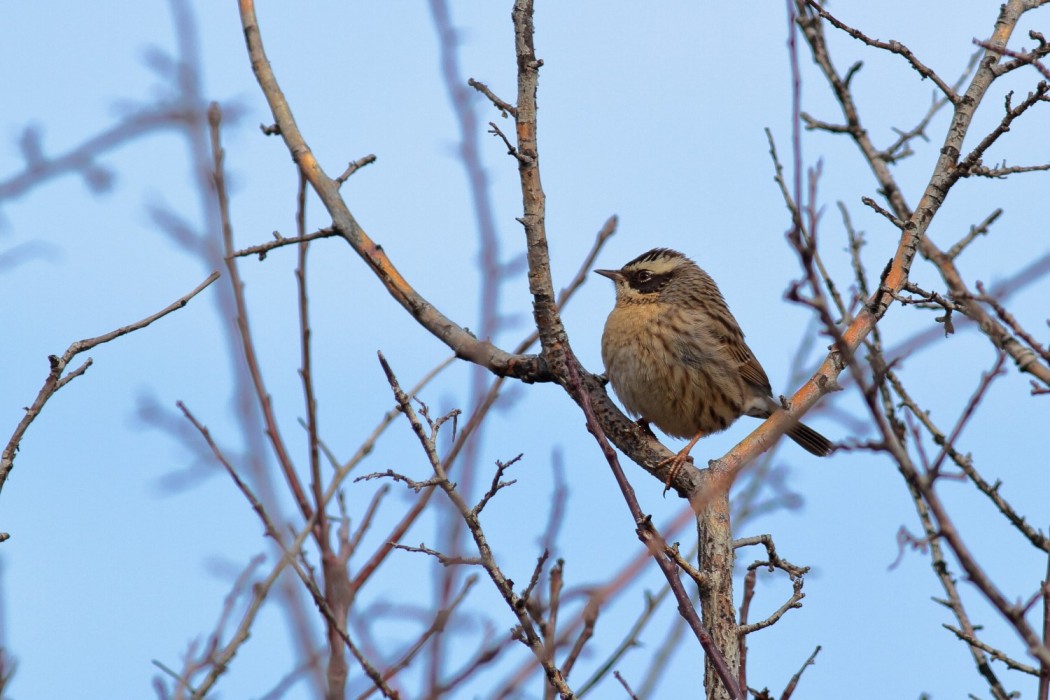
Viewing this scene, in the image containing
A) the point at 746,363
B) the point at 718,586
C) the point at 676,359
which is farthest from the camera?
the point at 746,363

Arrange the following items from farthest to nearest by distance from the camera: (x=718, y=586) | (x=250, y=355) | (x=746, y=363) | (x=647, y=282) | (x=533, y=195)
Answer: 1. (x=647, y=282)
2. (x=746, y=363)
3. (x=533, y=195)
4. (x=718, y=586)
5. (x=250, y=355)

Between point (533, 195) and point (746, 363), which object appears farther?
point (746, 363)

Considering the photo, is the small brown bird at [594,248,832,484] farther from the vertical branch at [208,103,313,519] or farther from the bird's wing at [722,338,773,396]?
the vertical branch at [208,103,313,519]

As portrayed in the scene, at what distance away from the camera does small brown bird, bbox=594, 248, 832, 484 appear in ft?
26.3

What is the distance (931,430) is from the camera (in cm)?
673

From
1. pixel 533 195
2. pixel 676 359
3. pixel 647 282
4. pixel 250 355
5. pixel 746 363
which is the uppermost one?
pixel 647 282

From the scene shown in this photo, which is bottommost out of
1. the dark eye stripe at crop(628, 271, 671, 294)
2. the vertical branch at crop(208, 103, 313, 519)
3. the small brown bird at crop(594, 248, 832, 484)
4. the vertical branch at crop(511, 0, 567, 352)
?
the vertical branch at crop(208, 103, 313, 519)

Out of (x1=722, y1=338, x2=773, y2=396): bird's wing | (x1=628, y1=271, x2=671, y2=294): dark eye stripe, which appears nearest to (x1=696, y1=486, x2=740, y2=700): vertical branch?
(x1=722, y1=338, x2=773, y2=396): bird's wing

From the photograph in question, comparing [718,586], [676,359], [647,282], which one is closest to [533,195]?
[718,586]

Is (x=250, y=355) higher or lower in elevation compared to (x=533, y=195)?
lower

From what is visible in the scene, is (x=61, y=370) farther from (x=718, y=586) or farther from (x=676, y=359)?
(x=676, y=359)

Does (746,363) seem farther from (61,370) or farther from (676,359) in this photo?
(61,370)

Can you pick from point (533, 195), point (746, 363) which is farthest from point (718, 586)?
point (746, 363)

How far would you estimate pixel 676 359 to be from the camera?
26.6 feet
